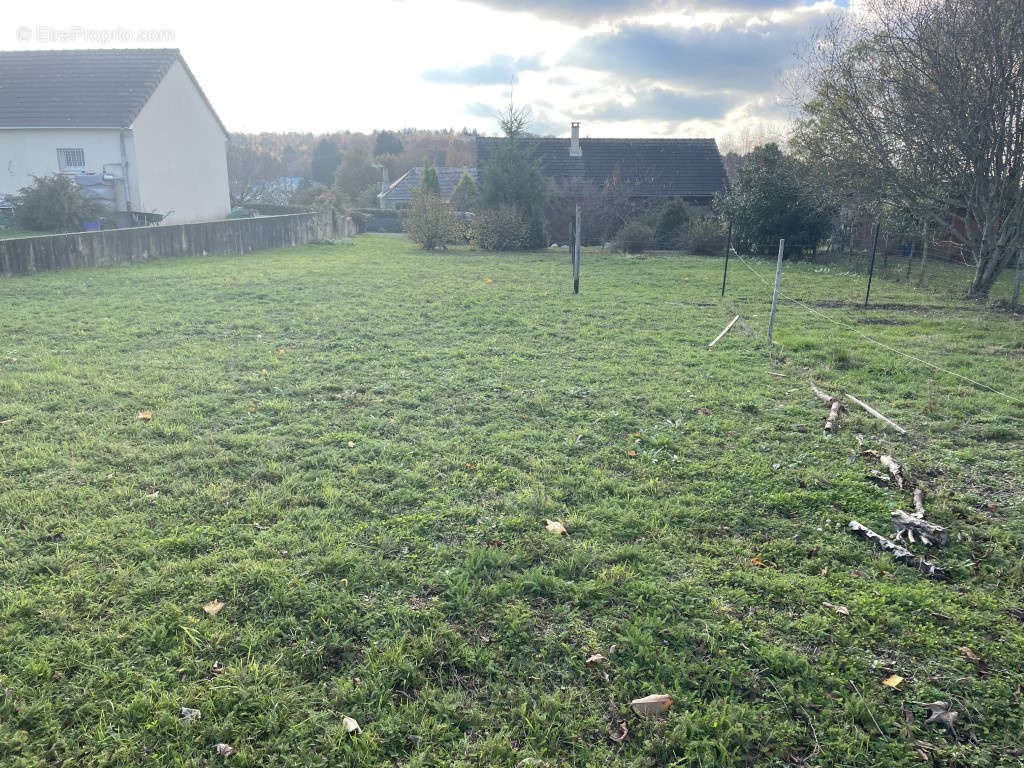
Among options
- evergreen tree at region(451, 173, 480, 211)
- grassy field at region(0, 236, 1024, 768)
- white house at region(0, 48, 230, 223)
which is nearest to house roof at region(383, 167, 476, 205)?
evergreen tree at region(451, 173, 480, 211)

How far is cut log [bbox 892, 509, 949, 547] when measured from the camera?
3.91m

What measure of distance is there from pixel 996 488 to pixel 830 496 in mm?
1222

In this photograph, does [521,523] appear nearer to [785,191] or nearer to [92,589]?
[92,589]

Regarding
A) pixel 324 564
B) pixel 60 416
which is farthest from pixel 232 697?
pixel 60 416

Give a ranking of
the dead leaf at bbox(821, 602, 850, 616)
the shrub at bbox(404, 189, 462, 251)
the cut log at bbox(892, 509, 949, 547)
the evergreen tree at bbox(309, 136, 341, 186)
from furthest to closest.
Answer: the evergreen tree at bbox(309, 136, 341, 186), the shrub at bbox(404, 189, 462, 251), the cut log at bbox(892, 509, 949, 547), the dead leaf at bbox(821, 602, 850, 616)

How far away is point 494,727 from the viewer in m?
2.63

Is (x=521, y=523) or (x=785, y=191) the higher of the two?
(x=785, y=191)

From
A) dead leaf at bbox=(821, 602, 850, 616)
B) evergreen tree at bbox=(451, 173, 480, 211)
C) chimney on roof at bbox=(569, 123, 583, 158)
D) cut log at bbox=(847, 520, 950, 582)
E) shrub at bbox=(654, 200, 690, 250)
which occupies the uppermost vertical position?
chimney on roof at bbox=(569, 123, 583, 158)

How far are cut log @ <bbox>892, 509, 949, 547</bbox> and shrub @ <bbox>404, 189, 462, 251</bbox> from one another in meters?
20.1

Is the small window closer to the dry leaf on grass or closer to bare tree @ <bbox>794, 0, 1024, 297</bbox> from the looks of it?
bare tree @ <bbox>794, 0, 1024, 297</bbox>

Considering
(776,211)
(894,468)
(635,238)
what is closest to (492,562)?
(894,468)

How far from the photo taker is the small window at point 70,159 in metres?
26.2

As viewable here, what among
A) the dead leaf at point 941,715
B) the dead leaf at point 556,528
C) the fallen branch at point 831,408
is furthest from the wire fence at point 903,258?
the dead leaf at point 941,715

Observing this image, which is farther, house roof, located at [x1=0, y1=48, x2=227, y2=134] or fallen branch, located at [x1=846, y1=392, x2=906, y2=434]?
house roof, located at [x1=0, y1=48, x2=227, y2=134]
